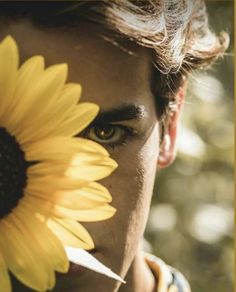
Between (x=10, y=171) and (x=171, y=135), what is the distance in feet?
1.32

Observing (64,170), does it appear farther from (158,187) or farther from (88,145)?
(158,187)

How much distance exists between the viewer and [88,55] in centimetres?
87

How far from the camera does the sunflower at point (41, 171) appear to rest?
718mm

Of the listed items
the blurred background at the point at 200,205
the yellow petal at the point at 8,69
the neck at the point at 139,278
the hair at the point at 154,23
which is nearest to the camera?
the yellow petal at the point at 8,69

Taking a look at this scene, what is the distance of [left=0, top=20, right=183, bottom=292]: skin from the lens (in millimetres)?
854

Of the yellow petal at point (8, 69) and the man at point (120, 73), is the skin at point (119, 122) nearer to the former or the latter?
the man at point (120, 73)

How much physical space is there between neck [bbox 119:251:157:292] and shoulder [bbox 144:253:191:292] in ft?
0.04

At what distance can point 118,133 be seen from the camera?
0.92 m

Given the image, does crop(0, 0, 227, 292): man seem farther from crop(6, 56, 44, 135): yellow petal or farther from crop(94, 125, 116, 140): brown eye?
crop(6, 56, 44, 135): yellow petal

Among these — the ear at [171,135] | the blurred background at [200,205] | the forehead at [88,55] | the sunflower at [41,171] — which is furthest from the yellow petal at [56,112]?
the blurred background at [200,205]

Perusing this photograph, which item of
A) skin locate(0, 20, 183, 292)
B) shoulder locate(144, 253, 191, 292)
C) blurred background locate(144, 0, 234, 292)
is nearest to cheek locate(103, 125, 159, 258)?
skin locate(0, 20, 183, 292)

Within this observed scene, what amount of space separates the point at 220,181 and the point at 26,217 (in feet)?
2.84

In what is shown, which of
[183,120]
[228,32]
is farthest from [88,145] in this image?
[183,120]

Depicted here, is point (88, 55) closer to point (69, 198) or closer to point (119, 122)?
point (119, 122)
